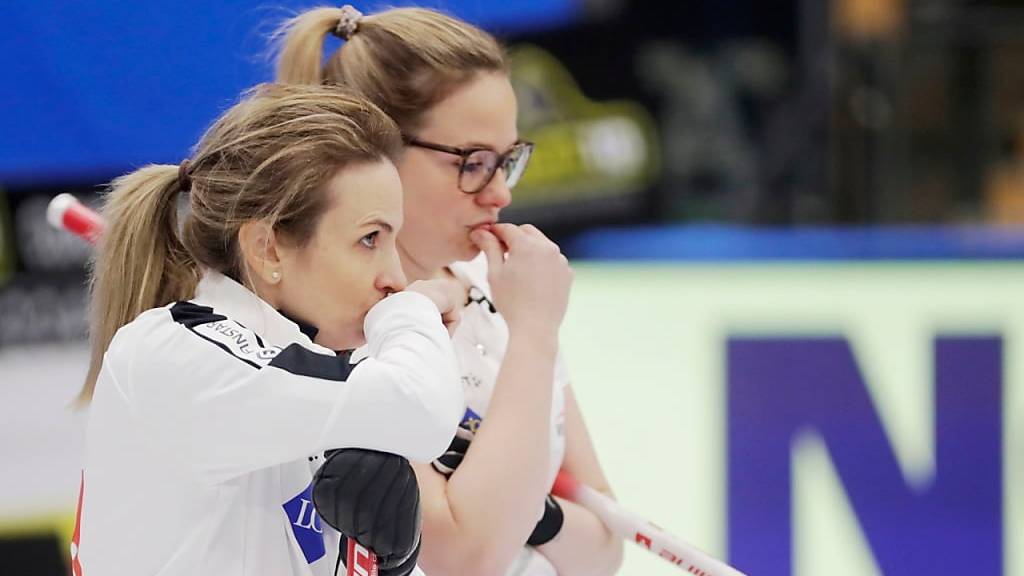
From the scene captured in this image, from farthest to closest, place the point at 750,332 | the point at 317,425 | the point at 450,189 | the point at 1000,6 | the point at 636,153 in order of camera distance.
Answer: the point at 1000,6 → the point at 636,153 → the point at 750,332 → the point at 450,189 → the point at 317,425

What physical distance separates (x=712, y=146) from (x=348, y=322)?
3.14 meters

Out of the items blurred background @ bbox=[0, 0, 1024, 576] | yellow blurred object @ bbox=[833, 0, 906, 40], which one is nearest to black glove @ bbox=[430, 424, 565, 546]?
blurred background @ bbox=[0, 0, 1024, 576]

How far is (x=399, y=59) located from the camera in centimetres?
193

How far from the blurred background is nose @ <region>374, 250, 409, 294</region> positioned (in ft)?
5.63

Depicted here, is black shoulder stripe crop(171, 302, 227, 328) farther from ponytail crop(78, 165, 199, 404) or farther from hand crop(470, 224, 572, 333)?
hand crop(470, 224, 572, 333)

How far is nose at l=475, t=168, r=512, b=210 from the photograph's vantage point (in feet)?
6.36

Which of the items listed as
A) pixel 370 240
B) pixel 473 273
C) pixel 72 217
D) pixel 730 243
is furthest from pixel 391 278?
pixel 730 243

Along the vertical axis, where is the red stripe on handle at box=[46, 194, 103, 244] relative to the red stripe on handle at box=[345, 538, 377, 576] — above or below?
above

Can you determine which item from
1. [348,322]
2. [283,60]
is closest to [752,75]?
[283,60]

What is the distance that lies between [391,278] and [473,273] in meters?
0.51

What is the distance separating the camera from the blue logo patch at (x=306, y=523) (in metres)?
1.55

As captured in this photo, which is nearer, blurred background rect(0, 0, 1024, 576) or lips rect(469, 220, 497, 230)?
lips rect(469, 220, 497, 230)

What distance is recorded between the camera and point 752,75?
4730mm

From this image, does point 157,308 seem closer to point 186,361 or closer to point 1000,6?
point 186,361
